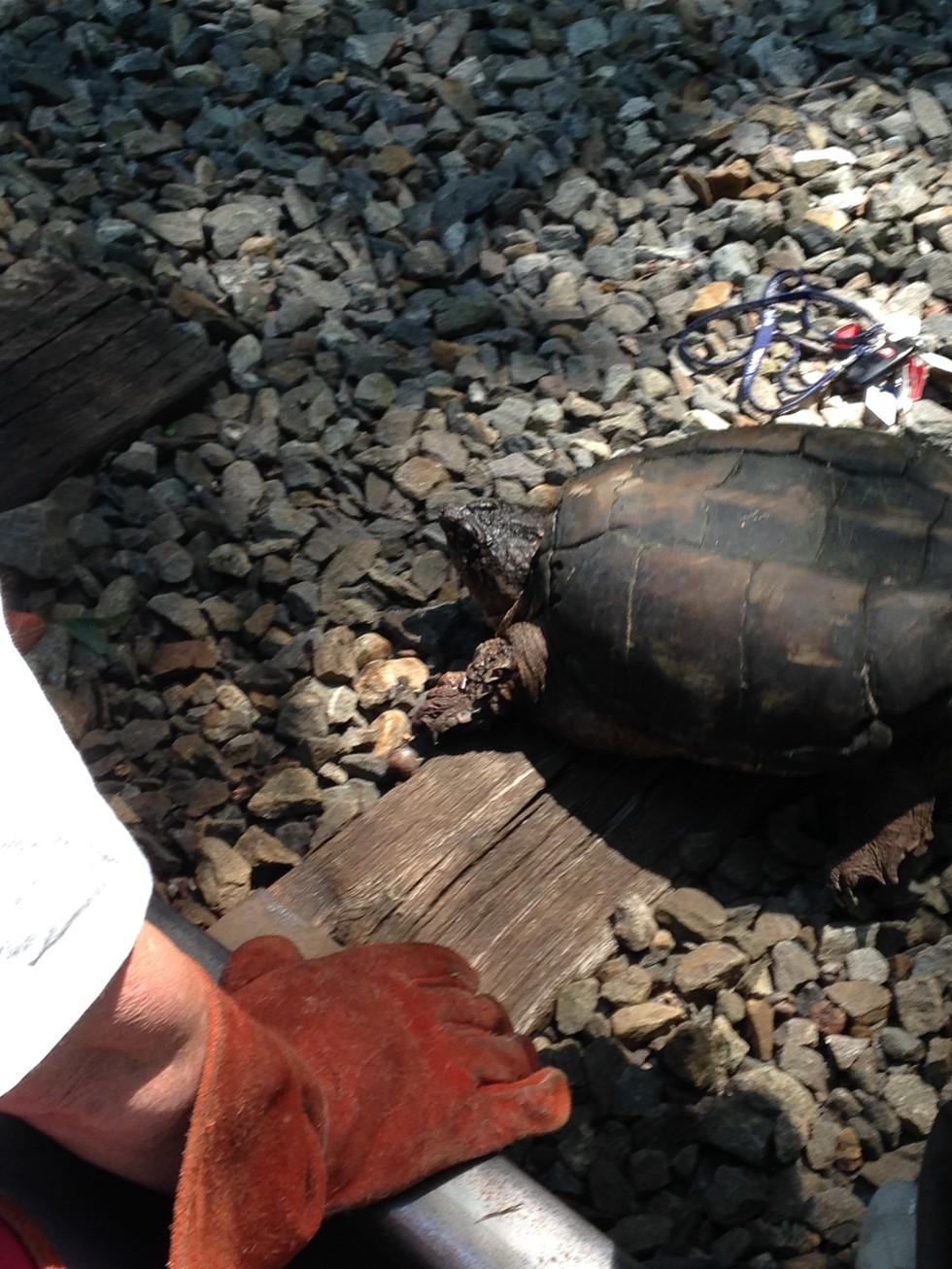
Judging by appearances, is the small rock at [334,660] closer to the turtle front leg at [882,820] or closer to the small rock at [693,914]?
the small rock at [693,914]

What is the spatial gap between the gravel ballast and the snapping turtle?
0.66ft

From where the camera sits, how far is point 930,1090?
2.17 meters

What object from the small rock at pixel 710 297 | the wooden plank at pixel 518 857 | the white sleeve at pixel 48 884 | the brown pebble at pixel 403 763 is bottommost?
the wooden plank at pixel 518 857

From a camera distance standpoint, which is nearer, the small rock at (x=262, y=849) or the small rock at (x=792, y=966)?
the small rock at (x=792, y=966)

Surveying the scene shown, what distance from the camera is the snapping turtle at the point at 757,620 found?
233 cm

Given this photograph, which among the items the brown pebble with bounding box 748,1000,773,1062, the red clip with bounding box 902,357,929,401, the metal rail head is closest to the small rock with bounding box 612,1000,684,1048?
the brown pebble with bounding box 748,1000,773,1062

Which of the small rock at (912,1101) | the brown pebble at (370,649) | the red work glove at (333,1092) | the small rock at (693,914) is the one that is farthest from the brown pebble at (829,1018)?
the brown pebble at (370,649)

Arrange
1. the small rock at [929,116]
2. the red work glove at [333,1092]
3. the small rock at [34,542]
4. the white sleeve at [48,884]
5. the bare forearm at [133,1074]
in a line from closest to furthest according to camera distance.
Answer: the white sleeve at [48,884], the bare forearm at [133,1074], the red work glove at [333,1092], the small rock at [34,542], the small rock at [929,116]

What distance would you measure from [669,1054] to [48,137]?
321cm

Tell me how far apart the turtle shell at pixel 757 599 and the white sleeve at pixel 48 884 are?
157 centimetres

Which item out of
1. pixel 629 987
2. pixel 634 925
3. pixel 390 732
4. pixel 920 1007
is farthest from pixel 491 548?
pixel 920 1007

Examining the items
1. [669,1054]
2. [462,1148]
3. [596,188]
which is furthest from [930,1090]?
[596,188]

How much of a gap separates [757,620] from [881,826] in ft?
1.44

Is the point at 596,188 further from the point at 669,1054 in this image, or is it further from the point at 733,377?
the point at 669,1054
